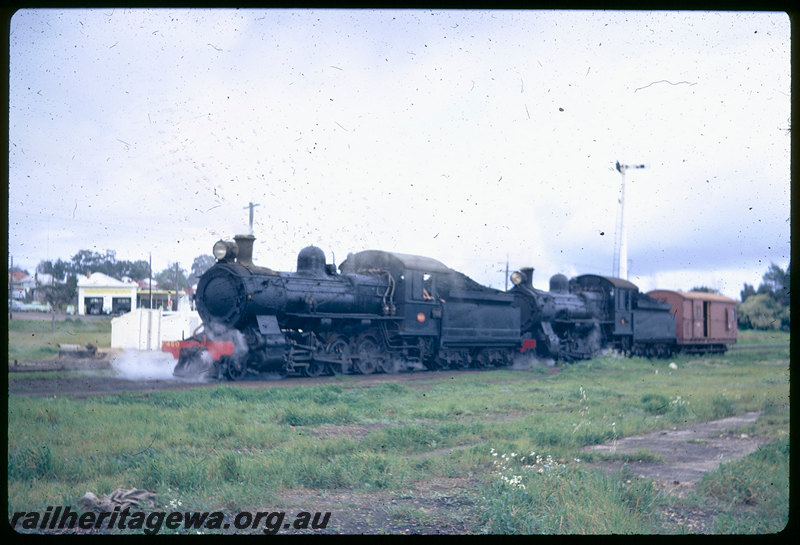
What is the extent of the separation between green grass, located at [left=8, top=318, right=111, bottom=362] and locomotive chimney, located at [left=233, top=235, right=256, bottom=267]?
4.06 m

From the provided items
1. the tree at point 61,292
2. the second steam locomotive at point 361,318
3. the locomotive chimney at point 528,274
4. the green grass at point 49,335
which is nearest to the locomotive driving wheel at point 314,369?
the second steam locomotive at point 361,318

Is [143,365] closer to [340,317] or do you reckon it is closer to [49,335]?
[49,335]

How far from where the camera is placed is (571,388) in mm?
15828

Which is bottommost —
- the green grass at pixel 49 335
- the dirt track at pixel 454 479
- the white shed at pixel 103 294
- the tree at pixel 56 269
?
the dirt track at pixel 454 479

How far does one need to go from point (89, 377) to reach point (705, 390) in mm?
16051

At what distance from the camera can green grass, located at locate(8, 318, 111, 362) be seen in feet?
40.7

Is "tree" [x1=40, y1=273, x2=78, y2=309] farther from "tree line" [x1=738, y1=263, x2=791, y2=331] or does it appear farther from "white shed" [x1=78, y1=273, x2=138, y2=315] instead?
"tree line" [x1=738, y1=263, x2=791, y2=331]

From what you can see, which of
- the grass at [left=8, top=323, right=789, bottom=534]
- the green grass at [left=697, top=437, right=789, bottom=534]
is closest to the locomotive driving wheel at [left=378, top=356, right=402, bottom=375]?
the grass at [left=8, top=323, right=789, bottom=534]

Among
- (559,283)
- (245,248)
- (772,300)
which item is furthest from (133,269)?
(559,283)

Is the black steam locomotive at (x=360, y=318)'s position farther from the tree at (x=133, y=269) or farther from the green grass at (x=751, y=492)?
the green grass at (x=751, y=492)

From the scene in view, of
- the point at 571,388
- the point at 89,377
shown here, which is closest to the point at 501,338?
the point at 571,388

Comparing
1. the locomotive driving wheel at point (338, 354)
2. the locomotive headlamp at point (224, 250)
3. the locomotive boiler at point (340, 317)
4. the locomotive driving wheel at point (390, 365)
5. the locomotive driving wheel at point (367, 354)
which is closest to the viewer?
the locomotive boiler at point (340, 317)

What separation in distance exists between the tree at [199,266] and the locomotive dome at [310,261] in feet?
8.77

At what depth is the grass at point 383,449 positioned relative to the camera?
252 inches
